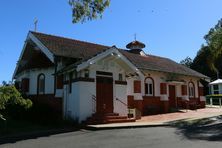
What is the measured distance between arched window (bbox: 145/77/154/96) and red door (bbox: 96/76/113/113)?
7188 millimetres

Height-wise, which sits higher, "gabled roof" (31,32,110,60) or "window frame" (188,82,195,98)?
"gabled roof" (31,32,110,60)

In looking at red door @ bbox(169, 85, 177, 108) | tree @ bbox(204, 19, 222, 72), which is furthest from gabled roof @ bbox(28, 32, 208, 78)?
tree @ bbox(204, 19, 222, 72)

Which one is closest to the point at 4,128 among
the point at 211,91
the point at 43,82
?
the point at 43,82

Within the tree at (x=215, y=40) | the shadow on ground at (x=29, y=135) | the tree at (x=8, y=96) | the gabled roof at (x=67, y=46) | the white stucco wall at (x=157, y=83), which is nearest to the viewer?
the shadow on ground at (x=29, y=135)

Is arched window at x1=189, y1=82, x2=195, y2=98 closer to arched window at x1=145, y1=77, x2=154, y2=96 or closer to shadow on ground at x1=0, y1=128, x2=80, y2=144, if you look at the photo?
arched window at x1=145, y1=77, x2=154, y2=96

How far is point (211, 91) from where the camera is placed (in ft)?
171

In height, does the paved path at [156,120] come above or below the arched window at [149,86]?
below

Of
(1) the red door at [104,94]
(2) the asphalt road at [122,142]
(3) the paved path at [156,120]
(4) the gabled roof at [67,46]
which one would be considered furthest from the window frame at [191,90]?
(2) the asphalt road at [122,142]

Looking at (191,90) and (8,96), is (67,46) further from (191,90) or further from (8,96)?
(191,90)

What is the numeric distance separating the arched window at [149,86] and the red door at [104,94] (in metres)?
7.19

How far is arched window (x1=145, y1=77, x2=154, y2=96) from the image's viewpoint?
26328mm

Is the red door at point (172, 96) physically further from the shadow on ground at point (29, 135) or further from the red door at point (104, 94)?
the shadow on ground at point (29, 135)

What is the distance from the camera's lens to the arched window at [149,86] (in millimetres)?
26328

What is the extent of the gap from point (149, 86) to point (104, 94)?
322 inches
